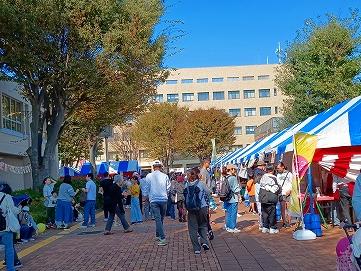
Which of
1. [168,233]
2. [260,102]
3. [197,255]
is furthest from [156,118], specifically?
[197,255]

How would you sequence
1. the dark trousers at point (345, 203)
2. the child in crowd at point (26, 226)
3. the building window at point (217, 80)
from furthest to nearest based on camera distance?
1. the building window at point (217, 80)
2. the child in crowd at point (26, 226)
3. the dark trousers at point (345, 203)

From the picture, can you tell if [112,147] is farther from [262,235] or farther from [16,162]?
[262,235]

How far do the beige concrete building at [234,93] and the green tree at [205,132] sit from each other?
18661mm

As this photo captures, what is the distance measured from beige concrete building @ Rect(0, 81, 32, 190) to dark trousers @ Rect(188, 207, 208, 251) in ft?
56.9

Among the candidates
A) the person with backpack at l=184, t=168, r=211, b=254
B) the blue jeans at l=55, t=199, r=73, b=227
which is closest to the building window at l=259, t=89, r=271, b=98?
the blue jeans at l=55, t=199, r=73, b=227

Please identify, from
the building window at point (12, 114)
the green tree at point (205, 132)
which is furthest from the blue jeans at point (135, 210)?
the green tree at point (205, 132)

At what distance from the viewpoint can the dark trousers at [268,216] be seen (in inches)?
547

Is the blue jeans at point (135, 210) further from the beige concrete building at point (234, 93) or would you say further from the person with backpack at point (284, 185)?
the beige concrete building at point (234, 93)

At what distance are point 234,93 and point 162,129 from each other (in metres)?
24.8

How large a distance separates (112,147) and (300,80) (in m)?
54.8

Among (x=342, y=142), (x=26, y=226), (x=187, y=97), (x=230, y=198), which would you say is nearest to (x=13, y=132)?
(x=26, y=226)

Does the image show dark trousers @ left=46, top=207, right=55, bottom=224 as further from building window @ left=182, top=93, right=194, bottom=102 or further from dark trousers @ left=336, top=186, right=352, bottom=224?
building window @ left=182, top=93, right=194, bottom=102

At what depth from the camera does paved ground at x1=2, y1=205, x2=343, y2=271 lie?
9828mm

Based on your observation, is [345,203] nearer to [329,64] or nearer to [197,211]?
[197,211]
